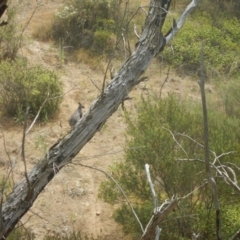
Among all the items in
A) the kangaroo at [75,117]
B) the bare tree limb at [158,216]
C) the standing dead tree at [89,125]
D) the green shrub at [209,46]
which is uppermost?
the bare tree limb at [158,216]

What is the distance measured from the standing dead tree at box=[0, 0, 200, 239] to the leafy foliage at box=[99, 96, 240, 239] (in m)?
0.70

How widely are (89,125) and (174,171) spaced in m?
1.34

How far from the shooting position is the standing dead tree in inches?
154

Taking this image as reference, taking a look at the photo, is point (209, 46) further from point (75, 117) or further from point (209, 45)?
point (75, 117)

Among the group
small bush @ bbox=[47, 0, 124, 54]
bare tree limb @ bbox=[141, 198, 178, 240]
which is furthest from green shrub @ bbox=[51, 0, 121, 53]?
bare tree limb @ bbox=[141, 198, 178, 240]

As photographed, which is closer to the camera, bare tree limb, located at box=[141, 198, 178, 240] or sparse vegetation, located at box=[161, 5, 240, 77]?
bare tree limb, located at box=[141, 198, 178, 240]

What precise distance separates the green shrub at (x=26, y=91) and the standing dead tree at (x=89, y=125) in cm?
358

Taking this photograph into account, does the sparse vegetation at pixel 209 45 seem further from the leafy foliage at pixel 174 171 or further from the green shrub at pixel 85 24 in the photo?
the leafy foliage at pixel 174 171

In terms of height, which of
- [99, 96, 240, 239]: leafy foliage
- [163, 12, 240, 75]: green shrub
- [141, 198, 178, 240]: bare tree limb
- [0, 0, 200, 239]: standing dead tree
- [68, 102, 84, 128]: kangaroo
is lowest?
[163, 12, 240, 75]: green shrub

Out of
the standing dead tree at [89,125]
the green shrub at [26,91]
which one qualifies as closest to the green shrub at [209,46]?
the green shrub at [26,91]

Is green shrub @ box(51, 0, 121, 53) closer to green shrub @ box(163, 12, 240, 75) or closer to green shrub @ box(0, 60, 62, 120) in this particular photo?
green shrub @ box(163, 12, 240, 75)

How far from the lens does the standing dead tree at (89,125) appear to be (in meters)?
3.90

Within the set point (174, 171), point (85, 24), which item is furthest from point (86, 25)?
point (174, 171)

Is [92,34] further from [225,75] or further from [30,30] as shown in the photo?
[225,75]
